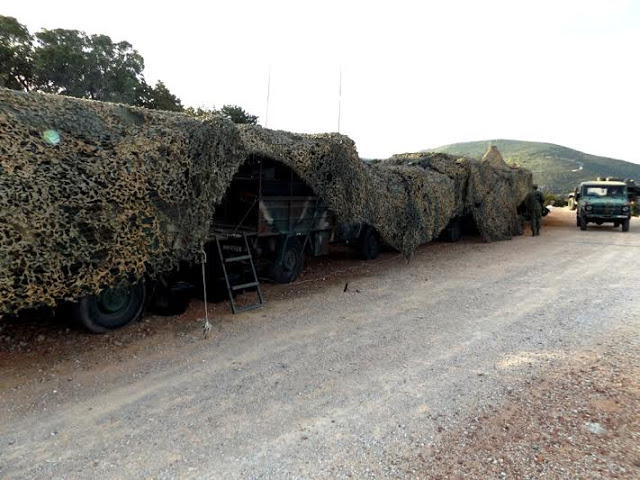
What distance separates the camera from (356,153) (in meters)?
Result: 9.11

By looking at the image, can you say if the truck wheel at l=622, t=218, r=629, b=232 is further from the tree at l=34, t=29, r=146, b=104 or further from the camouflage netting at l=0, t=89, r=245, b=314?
the tree at l=34, t=29, r=146, b=104

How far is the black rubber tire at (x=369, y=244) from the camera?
1159 cm

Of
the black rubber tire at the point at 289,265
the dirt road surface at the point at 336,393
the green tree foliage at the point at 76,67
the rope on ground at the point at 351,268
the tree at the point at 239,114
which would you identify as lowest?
the dirt road surface at the point at 336,393

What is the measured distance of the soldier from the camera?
58.4 feet

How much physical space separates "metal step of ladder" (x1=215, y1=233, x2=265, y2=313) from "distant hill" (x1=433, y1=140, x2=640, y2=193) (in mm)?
52165

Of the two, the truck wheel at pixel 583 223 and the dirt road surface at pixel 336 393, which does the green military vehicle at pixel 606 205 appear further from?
the dirt road surface at pixel 336 393

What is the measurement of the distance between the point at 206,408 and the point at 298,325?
8.29 ft

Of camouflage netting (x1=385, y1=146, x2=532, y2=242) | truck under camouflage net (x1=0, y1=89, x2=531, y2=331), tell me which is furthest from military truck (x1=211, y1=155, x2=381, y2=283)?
camouflage netting (x1=385, y1=146, x2=532, y2=242)

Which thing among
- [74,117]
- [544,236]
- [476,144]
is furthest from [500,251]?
[476,144]

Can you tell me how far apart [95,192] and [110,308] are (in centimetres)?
171

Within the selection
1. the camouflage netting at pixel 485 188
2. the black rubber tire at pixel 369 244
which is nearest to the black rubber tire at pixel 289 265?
the black rubber tire at pixel 369 244

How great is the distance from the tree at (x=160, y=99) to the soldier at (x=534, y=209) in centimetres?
2087

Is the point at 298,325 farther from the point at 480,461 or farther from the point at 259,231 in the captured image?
the point at 480,461

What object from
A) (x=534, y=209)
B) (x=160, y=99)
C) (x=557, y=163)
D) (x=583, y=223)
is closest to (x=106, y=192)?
(x=534, y=209)
